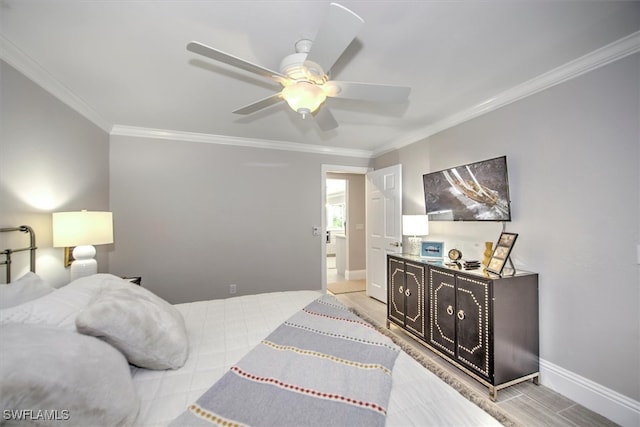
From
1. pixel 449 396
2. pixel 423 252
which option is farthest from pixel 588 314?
pixel 449 396

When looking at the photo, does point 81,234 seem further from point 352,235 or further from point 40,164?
point 352,235

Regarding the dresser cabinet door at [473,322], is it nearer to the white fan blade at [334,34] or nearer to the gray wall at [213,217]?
the white fan blade at [334,34]

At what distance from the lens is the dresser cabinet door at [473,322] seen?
81.9 inches

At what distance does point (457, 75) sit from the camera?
7.04ft

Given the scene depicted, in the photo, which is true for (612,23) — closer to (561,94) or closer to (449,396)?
(561,94)

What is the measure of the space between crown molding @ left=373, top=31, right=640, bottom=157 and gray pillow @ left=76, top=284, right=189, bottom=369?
3.09m

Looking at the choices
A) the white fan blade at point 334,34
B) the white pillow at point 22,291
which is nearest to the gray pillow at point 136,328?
the white pillow at point 22,291

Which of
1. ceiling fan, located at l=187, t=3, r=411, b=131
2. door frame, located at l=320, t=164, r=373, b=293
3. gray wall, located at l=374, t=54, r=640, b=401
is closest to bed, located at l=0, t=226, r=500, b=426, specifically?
ceiling fan, located at l=187, t=3, r=411, b=131

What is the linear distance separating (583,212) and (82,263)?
402 cm

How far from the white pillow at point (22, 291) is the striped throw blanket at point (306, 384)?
0.95 m

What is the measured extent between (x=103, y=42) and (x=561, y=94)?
10.9 ft

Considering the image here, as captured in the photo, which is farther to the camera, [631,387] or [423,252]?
[423,252]

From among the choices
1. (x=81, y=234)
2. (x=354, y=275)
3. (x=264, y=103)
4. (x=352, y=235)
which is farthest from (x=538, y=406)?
(x=352, y=235)

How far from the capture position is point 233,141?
12.3 feet
